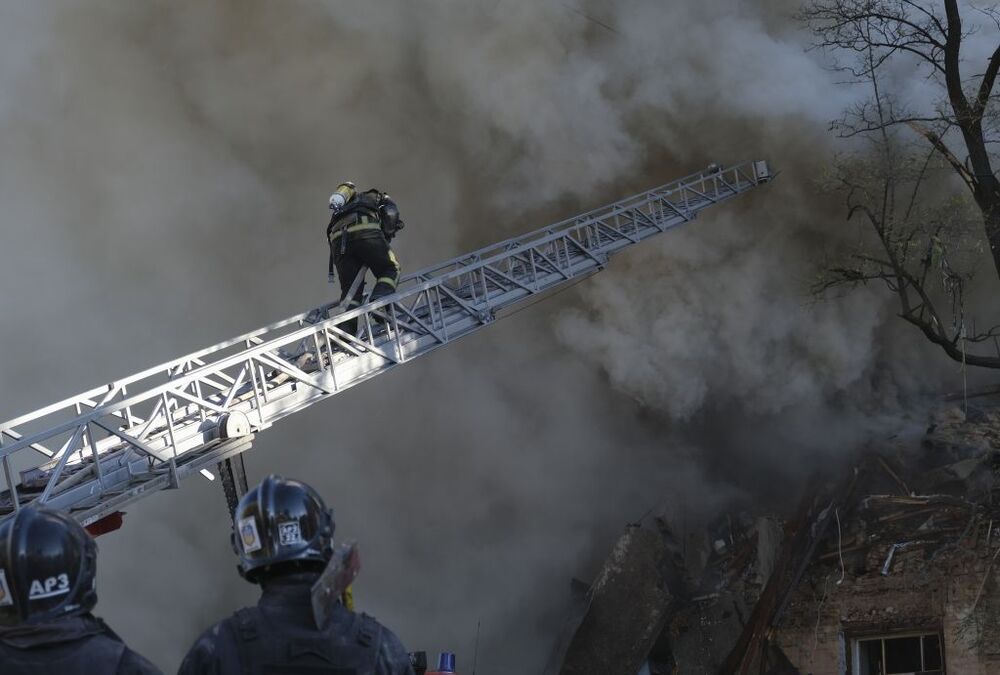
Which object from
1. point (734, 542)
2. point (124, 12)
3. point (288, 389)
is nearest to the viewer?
point (288, 389)

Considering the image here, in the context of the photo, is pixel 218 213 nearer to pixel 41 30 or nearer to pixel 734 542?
pixel 41 30

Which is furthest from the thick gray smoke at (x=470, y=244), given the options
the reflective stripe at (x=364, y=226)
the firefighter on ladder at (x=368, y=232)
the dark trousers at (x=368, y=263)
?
the reflective stripe at (x=364, y=226)

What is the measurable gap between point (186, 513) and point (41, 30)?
579cm

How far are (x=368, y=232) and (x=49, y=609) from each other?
8064 mm

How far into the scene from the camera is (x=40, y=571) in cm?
342

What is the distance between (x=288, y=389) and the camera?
406 inches

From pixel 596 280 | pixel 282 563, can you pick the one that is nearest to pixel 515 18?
pixel 596 280

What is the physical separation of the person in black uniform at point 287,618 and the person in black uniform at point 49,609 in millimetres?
214

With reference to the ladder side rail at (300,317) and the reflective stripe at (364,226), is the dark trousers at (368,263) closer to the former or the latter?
the reflective stripe at (364,226)

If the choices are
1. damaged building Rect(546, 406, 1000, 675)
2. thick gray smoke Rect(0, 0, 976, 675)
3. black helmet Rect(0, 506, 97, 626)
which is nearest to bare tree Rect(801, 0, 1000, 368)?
thick gray smoke Rect(0, 0, 976, 675)

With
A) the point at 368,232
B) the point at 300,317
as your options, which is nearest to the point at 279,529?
the point at 300,317

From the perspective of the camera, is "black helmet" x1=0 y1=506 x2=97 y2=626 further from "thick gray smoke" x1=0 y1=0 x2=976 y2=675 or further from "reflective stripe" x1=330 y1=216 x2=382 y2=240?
"thick gray smoke" x1=0 y1=0 x2=976 y2=675

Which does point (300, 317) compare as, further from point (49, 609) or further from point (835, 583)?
point (49, 609)

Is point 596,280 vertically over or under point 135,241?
under
